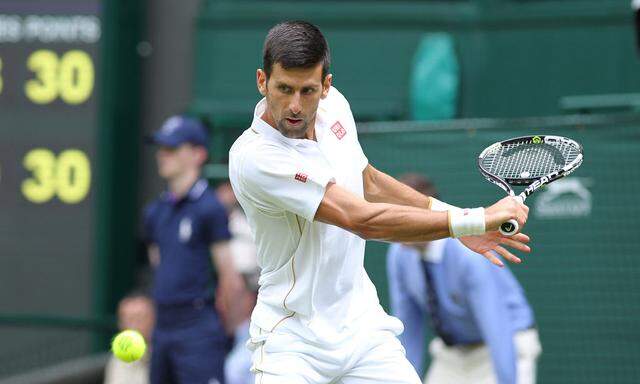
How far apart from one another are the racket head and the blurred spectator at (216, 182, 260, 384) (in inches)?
152

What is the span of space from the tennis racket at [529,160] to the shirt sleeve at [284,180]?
650 millimetres

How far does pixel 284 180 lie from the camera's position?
4.96 metres

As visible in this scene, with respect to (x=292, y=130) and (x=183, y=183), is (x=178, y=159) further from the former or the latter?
(x=292, y=130)

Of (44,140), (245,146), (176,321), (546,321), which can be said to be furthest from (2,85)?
(245,146)

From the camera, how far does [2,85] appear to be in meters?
10.0

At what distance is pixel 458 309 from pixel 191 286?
1890 millimetres

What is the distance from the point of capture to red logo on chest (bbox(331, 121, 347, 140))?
5.19m

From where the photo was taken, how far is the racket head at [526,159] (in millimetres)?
5234

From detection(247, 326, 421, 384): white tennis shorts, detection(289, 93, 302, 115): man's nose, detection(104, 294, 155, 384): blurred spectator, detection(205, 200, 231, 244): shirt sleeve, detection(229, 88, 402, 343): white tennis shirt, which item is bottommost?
detection(104, 294, 155, 384): blurred spectator

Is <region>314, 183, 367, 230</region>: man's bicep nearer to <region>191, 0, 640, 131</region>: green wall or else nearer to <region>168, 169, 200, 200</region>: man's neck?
<region>168, 169, 200, 200</region>: man's neck

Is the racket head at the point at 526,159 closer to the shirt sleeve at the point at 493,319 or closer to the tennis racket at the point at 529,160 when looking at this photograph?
the tennis racket at the point at 529,160

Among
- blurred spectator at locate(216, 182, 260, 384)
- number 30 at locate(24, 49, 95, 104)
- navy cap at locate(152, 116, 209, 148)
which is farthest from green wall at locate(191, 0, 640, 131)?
navy cap at locate(152, 116, 209, 148)

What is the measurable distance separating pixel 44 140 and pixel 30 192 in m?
0.36

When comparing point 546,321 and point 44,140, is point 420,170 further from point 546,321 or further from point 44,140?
point 44,140
